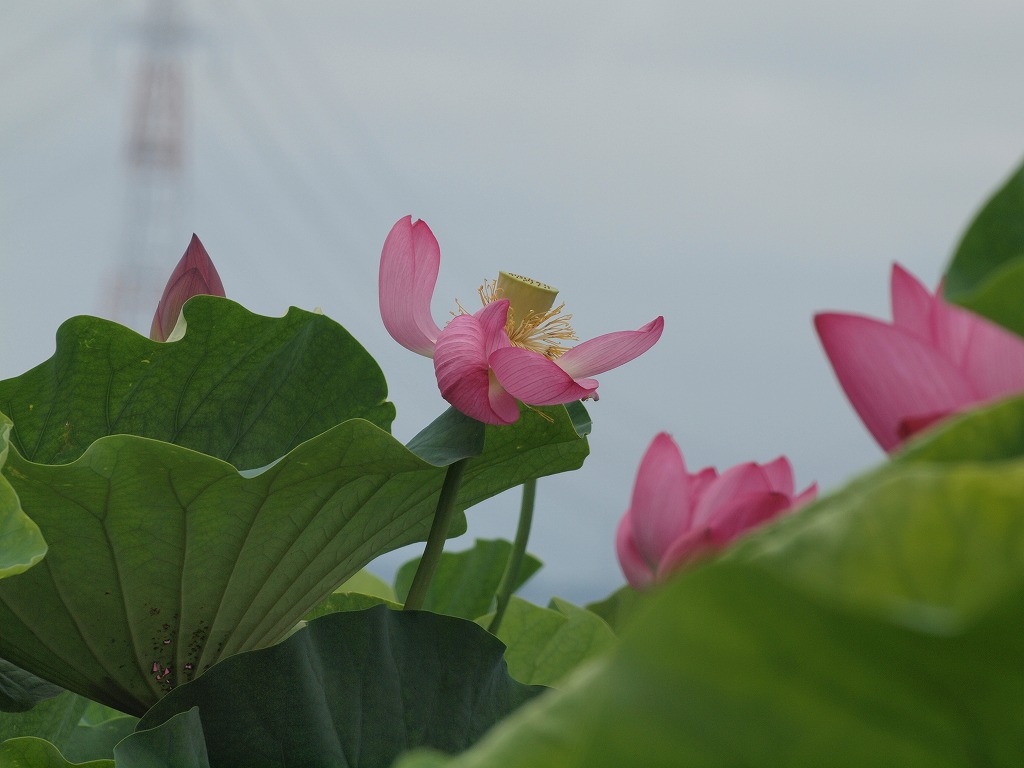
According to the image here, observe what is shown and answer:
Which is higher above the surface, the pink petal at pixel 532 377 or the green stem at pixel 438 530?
the pink petal at pixel 532 377

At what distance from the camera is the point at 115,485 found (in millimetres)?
410

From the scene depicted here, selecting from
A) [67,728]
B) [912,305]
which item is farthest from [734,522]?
[67,728]

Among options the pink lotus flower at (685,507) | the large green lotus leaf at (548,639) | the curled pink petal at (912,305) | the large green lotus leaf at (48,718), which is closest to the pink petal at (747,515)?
the pink lotus flower at (685,507)

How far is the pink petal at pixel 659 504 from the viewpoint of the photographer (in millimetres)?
381

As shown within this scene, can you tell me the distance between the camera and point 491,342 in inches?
17.4

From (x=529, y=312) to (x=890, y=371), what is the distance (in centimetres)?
32

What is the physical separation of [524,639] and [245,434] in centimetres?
24

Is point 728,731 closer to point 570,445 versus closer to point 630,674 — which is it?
point 630,674

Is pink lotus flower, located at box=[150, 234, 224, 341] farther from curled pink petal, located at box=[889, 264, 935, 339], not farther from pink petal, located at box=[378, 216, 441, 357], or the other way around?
curled pink petal, located at box=[889, 264, 935, 339]

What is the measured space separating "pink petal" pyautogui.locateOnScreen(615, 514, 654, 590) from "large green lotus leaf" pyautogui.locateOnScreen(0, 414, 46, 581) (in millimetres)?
214

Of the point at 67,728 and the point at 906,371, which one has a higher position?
the point at 906,371

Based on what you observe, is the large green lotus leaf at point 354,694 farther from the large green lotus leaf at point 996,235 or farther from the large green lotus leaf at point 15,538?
the large green lotus leaf at point 996,235

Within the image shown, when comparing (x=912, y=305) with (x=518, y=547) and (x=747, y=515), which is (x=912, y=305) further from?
(x=518, y=547)

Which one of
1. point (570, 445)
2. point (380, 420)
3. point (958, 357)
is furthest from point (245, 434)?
point (958, 357)
